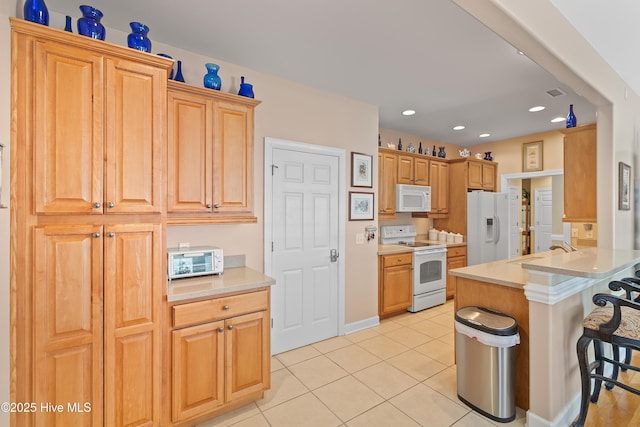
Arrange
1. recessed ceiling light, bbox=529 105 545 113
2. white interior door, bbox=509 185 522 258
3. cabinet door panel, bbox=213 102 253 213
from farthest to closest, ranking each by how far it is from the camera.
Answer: white interior door, bbox=509 185 522 258 → recessed ceiling light, bbox=529 105 545 113 → cabinet door panel, bbox=213 102 253 213

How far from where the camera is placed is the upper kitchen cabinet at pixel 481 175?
16.9 ft

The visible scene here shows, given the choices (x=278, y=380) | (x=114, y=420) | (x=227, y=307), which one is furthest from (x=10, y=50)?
(x=278, y=380)

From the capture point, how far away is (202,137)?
2.28 metres

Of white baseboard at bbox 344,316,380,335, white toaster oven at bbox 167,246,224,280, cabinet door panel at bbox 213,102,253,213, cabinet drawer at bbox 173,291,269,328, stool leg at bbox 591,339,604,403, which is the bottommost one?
white baseboard at bbox 344,316,380,335

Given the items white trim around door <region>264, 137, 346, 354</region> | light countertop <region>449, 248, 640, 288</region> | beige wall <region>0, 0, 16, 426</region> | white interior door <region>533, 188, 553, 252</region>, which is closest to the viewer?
beige wall <region>0, 0, 16, 426</region>

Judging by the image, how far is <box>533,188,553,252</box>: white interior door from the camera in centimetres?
695

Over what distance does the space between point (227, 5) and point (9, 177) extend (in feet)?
5.16

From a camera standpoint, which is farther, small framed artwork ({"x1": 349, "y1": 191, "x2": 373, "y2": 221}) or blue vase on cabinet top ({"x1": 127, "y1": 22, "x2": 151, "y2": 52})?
small framed artwork ({"x1": 349, "y1": 191, "x2": 373, "y2": 221})

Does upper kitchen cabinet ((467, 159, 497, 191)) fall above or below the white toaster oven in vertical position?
above

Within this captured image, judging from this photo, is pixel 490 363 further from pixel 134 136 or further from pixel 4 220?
pixel 4 220

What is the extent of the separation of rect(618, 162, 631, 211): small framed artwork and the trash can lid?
6.57ft

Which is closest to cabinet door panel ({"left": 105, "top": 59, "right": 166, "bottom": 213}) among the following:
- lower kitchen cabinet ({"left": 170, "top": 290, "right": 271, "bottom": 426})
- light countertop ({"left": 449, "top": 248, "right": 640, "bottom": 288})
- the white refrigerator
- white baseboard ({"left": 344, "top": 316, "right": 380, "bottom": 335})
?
lower kitchen cabinet ({"left": 170, "top": 290, "right": 271, "bottom": 426})

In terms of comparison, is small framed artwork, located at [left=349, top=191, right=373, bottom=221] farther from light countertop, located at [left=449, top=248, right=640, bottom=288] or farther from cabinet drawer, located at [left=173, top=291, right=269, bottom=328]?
cabinet drawer, located at [left=173, top=291, right=269, bottom=328]

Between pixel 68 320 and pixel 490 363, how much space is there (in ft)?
Answer: 8.42
